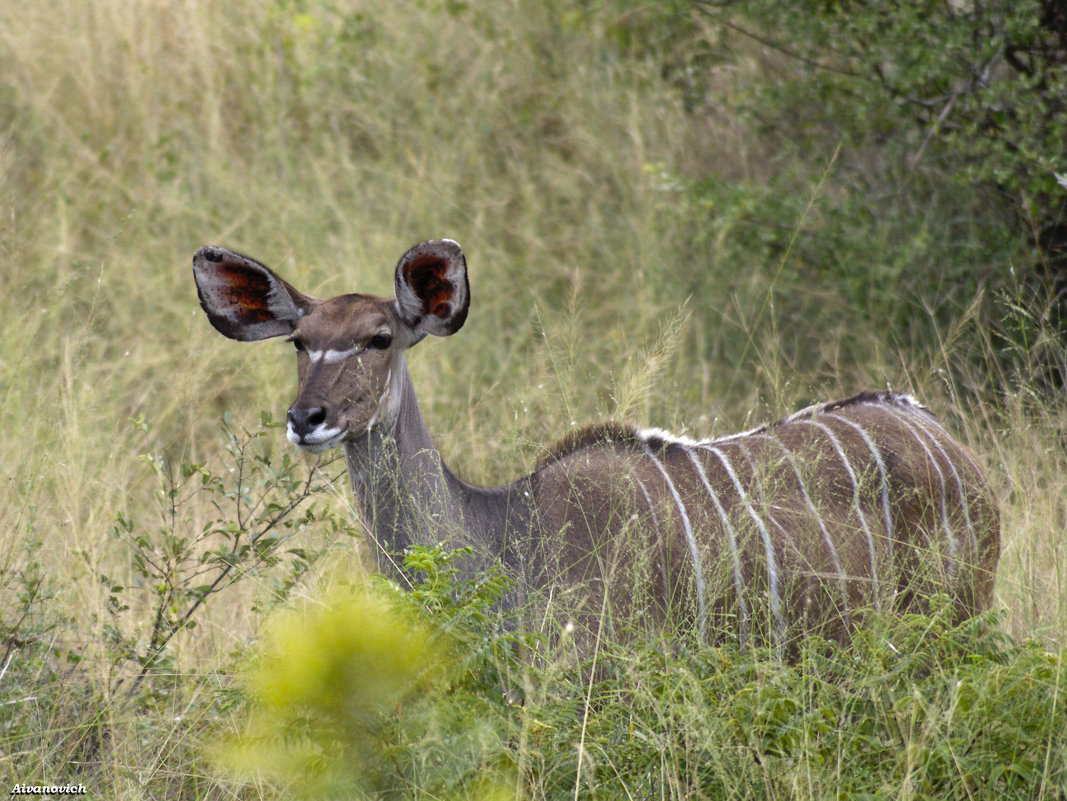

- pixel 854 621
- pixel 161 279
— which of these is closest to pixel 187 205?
pixel 161 279

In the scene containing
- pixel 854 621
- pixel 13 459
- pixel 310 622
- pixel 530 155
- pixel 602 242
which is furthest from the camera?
pixel 530 155

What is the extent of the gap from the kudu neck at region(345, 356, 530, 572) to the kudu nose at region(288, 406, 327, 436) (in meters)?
0.24

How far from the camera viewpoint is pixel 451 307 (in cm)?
358

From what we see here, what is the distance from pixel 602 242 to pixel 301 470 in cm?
280

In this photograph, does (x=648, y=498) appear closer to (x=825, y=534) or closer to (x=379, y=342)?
(x=825, y=534)

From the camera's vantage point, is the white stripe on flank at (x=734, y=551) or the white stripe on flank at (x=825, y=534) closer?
the white stripe on flank at (x=734, y=551)

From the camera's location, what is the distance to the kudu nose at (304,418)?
323 centimetres

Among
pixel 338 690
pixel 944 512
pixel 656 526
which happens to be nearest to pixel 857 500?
pixel 944 512

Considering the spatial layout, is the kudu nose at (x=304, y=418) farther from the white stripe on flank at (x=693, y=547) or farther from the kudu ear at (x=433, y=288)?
the white stripe on flank at (x=693, y=547)

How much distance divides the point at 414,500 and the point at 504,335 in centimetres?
316

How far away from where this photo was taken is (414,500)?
11.2 ft

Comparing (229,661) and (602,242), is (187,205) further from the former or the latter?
(229,661)

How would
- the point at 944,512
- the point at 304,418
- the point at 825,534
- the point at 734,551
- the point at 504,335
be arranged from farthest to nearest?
the point at 504,335 < the point at 944,512 < the point at 825,534 < the point at 734,551 < the point at 304,418

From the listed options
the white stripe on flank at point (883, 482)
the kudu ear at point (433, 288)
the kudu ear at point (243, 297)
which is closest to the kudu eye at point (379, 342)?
the kudu ear at point (433, 288)
